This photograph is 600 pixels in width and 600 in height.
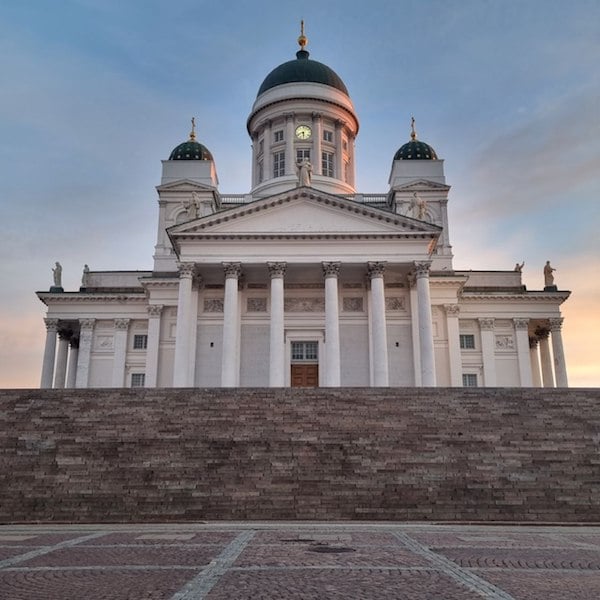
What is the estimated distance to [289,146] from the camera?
4862cm

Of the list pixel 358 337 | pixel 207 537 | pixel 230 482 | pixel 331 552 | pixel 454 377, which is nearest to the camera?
pixel 331 552

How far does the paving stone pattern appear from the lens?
1502cm

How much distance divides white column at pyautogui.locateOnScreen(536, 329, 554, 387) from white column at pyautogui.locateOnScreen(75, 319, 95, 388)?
31970mm

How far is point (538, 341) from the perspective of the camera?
46.3 m

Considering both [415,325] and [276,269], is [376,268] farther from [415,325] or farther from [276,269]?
[276,269]

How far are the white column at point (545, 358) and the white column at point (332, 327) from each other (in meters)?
19.5

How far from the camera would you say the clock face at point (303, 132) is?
4945 centimetres

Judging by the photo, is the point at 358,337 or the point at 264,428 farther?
the point at 358,337

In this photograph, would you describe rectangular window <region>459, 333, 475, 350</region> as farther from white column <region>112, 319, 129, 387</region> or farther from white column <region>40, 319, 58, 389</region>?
white column <region>40, 319, 58, 389</region>

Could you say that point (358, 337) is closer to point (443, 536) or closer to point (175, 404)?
point (175, 404)

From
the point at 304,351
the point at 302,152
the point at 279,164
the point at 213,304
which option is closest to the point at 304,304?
the point at 304,351

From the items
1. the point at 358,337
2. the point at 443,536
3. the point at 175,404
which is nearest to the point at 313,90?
the point at 358,337

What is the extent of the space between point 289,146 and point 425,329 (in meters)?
23.1

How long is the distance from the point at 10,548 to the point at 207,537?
10.5ft
